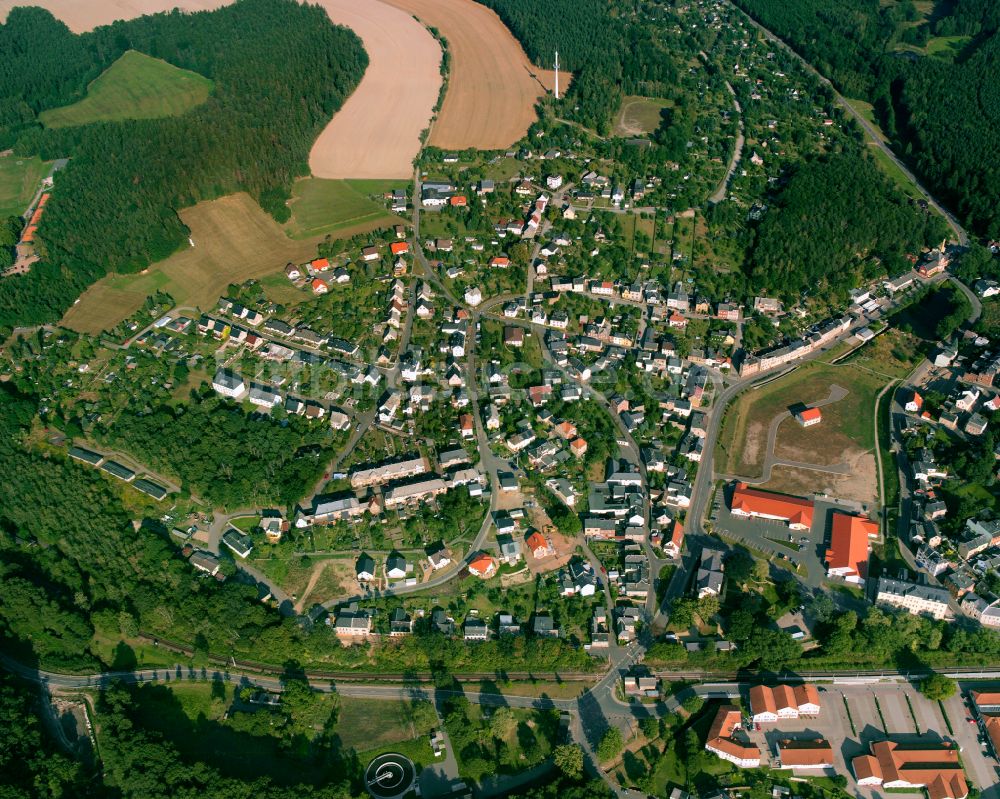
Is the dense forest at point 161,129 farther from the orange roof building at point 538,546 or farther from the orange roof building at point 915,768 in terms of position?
the orange roof building at point 915,768

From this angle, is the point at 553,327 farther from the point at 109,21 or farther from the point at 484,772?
the point at 109,21

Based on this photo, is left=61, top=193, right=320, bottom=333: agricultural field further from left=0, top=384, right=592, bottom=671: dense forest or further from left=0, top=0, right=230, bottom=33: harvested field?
left=0, top=0, right=230, bottom=33: harvested field

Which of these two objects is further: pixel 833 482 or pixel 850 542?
pixel 833 482

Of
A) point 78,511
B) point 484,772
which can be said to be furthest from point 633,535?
point 78,511

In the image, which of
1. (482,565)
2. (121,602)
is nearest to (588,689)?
(482,565)

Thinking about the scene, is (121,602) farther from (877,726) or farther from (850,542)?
(850,542)

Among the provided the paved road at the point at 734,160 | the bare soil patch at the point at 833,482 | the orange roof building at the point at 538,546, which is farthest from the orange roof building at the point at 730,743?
the paved road at the point at 734,160
